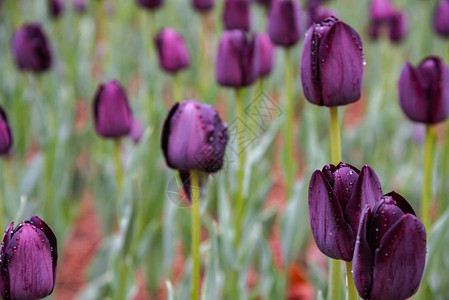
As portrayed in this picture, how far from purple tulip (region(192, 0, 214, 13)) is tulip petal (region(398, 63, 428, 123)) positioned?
3.80ft

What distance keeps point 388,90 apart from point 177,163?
1480mm

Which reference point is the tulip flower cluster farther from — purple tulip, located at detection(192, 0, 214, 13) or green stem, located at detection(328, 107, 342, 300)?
purple tulip, located at detection(192, 0, 214, 13)

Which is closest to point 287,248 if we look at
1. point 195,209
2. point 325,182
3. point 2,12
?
point 195,209

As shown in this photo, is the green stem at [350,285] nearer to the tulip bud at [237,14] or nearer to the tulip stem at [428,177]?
the tulip stem at [428,177]

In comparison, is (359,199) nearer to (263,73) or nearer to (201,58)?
(263,73)

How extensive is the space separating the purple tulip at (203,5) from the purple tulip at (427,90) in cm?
116

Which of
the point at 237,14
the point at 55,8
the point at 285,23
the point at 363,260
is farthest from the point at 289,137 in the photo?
the point at 55,8

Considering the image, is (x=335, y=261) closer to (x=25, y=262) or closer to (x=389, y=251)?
(x=389, y=251)

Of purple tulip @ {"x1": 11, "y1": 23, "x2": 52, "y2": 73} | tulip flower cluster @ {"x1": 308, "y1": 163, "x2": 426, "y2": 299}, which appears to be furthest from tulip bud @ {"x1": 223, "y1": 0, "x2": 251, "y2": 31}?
tulip flower cluster @ {"x1": 308, "y1": 163, "x2": 426, "y2": 299}

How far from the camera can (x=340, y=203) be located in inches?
26.8

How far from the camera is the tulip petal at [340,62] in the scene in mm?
850

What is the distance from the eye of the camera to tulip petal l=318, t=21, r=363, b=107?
850 mm

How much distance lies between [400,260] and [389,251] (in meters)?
0.01

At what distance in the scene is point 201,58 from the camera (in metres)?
2.72
